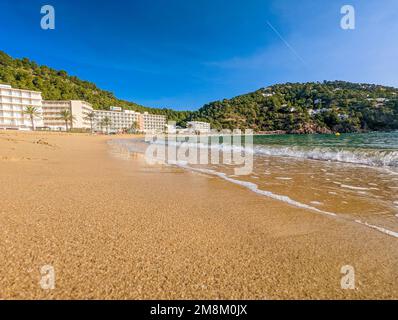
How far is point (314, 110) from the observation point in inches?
3428

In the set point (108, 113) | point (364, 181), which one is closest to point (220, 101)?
point (108, 113)

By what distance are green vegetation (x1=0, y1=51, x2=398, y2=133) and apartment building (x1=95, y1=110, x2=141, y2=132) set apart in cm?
1429

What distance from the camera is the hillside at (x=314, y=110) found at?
67812mm

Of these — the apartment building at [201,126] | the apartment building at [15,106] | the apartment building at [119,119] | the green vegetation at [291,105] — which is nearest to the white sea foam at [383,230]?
the green vegetation at [291,105]

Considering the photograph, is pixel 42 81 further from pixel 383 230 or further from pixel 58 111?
pixel 383 230

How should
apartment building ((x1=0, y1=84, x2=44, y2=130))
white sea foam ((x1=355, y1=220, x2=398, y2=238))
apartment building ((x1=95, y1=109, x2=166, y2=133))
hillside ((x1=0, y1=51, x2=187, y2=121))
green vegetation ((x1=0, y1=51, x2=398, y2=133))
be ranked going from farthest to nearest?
apartment building ((x1=95, y1=109, x2=166, y2=133)) → hillside ((x1=0, y1=51, x2=187, y2=121)) → green vegetation ((x1=0, y1=51, x2=398, y2=133)) → apartment building ((x1=0, y1=84, x2=44, y2=130)) → white sea foam ((x1=355, y1=220, x2=398, y2=238))

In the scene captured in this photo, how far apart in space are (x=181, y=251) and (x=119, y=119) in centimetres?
13094

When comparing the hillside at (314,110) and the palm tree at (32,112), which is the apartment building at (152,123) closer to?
the hillside at (314,110)

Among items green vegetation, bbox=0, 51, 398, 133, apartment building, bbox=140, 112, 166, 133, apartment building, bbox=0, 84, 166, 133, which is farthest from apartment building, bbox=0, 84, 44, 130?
apartment building, bbox=140, 112, 166, 133


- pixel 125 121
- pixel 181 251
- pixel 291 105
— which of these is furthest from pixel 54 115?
pixel 181 251

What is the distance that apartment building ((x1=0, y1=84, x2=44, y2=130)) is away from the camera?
67562 mm

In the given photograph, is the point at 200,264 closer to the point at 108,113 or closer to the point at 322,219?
the point at 322,219

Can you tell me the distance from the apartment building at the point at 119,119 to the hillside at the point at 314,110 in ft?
141

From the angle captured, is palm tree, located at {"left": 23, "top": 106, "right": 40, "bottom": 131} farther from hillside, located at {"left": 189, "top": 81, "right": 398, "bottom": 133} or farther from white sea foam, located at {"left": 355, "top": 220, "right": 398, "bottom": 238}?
white sea foam, located at {"left": 355, "top": 220, "right": 398, "bottom": 238}
